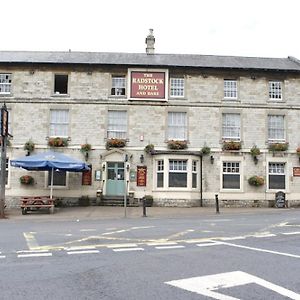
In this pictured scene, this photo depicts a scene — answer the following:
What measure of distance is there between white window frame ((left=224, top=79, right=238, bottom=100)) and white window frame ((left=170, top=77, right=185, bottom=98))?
2742mm

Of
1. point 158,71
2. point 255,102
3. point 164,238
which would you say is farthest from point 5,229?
point 255,102

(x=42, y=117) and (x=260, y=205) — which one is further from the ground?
(x=42, y=117)

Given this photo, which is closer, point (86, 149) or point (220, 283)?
point (220, 283)

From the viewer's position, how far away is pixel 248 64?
27.6 metres

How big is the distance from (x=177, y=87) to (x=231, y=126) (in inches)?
165

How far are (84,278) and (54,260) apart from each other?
1.75m

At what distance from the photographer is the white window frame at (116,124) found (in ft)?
86.1

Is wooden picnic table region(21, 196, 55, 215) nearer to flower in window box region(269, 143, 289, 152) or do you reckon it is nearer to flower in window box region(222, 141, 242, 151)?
flower in window box region(222, 141, 242, 151)

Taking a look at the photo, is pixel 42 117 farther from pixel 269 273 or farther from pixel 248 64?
pixel 269 273

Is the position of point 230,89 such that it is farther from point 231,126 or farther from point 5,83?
point 5,83

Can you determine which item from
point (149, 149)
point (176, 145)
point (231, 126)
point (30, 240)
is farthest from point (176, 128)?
point (30, 240)

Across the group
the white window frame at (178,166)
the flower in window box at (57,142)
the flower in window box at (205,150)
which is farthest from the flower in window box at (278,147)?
the flower in window box at (57,142)

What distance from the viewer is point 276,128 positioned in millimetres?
26766

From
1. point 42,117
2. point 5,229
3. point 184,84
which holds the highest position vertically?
point 184,84
